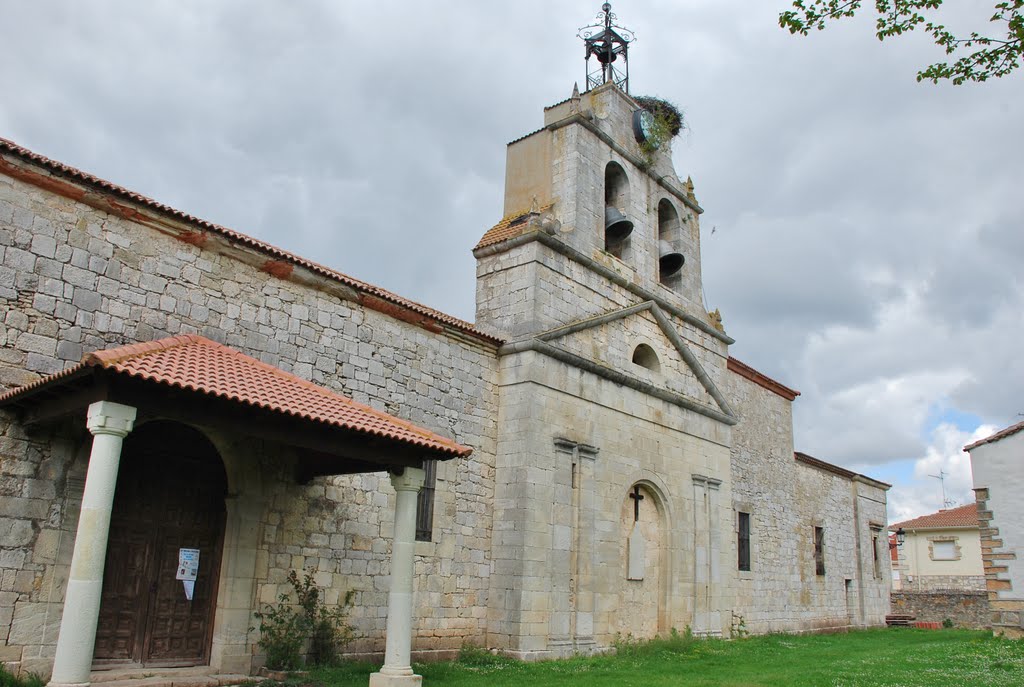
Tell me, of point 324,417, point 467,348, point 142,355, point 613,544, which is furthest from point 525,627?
point 142,355

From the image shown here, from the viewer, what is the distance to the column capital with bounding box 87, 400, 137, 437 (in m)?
6.91

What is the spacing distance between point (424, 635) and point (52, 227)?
6.95 metres

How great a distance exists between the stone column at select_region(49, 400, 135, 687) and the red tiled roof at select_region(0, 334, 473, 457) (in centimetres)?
44

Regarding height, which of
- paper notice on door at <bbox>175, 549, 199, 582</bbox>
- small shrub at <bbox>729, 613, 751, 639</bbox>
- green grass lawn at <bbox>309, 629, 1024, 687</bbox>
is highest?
paper notice on door at <bbox>175, 549, 199, 582</bbox>

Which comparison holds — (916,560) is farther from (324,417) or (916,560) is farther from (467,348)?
(324,417)

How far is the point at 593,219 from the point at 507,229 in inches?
69.8

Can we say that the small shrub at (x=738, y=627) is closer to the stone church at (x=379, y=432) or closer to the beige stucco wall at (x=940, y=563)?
the stone church at (x=379, y=432)

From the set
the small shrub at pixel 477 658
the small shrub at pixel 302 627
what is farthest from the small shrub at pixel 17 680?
the small shrub at pixel 477 658

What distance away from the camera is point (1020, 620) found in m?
15.0

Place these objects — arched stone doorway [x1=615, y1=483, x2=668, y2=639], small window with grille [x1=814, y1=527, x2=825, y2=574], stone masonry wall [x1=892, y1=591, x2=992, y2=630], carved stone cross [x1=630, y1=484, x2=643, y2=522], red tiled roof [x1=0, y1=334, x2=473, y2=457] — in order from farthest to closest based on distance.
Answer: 1. stone masonry wall [x1=892, y1=591, x2=992, y2=630]
2. small window with grille [x1=814, y1=527, x2=825, y2=574]
3. carved stone cross [x1=630, y1=484, x2=643, y2=522]
4. arched stone doorway [x1=615, y1=483, x2=668, y2=639]
5. red tiled roof [x1=0, y1=334, x2=473, y2=457]

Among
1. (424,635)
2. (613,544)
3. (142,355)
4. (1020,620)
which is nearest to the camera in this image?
(142,355)

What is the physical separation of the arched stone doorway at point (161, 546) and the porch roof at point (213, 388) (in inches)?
49.6

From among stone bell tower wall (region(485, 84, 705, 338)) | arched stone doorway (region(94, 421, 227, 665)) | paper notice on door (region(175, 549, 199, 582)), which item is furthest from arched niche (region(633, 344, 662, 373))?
paper notice on door (region(175, 549, 199, 582))

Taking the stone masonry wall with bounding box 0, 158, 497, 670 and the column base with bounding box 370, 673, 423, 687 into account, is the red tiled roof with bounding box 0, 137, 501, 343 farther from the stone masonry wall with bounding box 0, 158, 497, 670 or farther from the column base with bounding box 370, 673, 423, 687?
→ the column base with bounding box 370, 673, 423, 687
